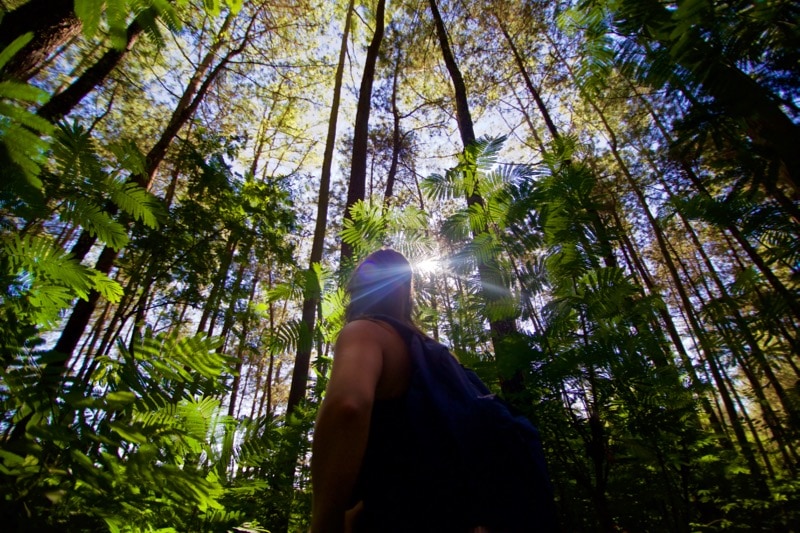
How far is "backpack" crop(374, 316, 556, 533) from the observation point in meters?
0.81

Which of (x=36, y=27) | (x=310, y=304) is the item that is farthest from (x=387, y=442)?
(x=310, y=304)

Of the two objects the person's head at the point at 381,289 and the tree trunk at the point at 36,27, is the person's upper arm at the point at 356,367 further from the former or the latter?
the tree trunk at the point at 36,27

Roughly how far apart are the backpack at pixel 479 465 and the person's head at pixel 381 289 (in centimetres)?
46

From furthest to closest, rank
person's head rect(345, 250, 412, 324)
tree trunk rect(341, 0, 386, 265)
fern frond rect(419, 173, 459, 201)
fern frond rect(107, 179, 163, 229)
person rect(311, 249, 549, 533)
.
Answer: tree trunk rect(341, 0, 386, 265) < fern frond rect(419, 173, 459, 201) < fern frond rect(107, 179, 163, 229) < person's head rect(345, 250, 412, 324) < person rect(311, 249, 549, 533)

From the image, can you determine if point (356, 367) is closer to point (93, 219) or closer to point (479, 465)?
point (479, 465)

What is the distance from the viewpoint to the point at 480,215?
95.1 inches

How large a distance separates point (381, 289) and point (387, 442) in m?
0.61

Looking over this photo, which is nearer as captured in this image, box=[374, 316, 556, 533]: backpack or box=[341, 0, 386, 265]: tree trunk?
box=[374, 316, 556, 533]: backpack

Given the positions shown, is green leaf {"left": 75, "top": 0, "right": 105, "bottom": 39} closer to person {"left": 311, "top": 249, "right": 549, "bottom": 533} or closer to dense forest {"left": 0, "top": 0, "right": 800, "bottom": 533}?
Answer: dense forest {"left": 0, "top": 0, "right": 800, "bottom": 533}

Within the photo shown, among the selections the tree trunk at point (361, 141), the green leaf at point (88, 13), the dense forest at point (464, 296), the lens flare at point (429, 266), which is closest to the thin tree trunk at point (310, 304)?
the dense forest at point (464, 296)

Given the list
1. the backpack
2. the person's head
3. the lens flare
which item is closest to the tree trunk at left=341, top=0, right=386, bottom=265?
the lens flare

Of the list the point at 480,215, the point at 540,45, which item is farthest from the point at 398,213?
the point at 540,45

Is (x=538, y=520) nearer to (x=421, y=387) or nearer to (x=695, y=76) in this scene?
(x=421, y=387)

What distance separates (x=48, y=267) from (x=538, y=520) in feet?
6.47
